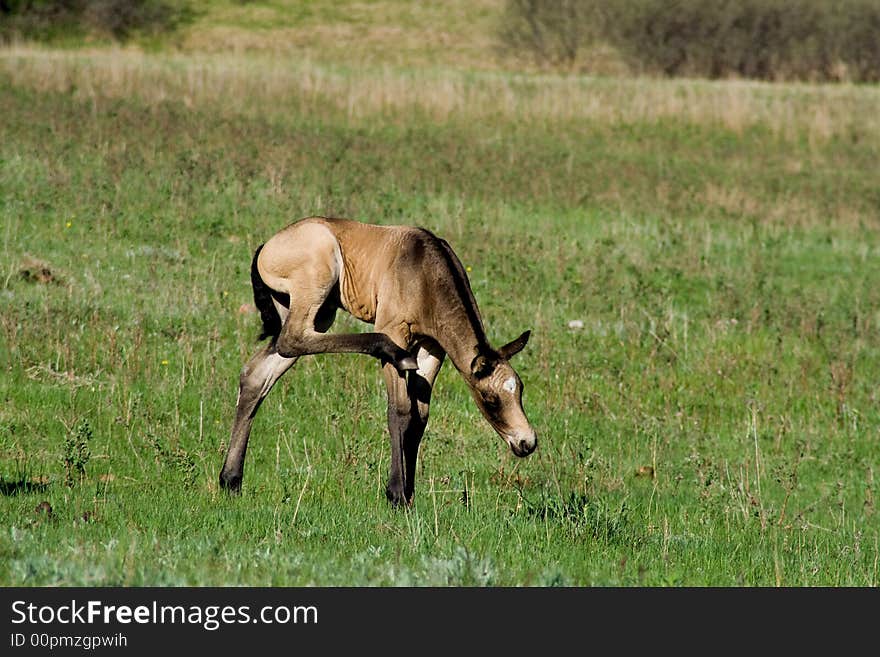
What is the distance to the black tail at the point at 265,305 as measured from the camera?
9.10 m

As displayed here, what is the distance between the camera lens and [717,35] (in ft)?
152

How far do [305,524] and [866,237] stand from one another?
655 inches

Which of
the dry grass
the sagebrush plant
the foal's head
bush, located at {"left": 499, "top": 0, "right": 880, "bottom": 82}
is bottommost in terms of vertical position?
the sagebrush plant

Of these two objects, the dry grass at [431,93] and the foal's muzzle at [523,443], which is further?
the dry grass at [431,93]

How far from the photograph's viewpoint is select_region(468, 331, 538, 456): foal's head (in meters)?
7.84

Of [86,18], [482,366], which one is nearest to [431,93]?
[482,366]

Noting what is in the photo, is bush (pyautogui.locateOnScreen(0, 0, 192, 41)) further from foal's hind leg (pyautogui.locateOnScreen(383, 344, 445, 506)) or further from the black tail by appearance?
foal's hind leg (pyautogui.locateOnScreen(383, 344, 445, 506))

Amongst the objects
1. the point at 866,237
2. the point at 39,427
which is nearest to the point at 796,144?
the point at 866,237

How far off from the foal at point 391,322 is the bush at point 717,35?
126 feet

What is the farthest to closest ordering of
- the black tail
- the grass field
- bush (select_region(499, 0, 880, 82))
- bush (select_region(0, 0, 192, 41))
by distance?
1. bush (select_region(0, 0, 192, 41))
2. bush (select_region(499, 0, 880, 82))
3. the black tail
4. the grass field

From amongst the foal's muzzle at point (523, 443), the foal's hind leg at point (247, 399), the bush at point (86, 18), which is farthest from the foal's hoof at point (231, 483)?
the bush at point (86, 18)

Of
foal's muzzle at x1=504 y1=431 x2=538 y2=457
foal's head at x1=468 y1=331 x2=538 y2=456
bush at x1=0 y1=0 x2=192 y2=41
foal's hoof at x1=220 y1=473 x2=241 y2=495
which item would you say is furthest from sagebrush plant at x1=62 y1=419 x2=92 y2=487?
bush at x1=0 y1=0 x2=192 y2=41

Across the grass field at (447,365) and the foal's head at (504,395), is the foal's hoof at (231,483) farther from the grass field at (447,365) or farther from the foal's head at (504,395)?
the foal's head at (504,395)

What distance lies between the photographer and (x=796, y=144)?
29828 millimetres
